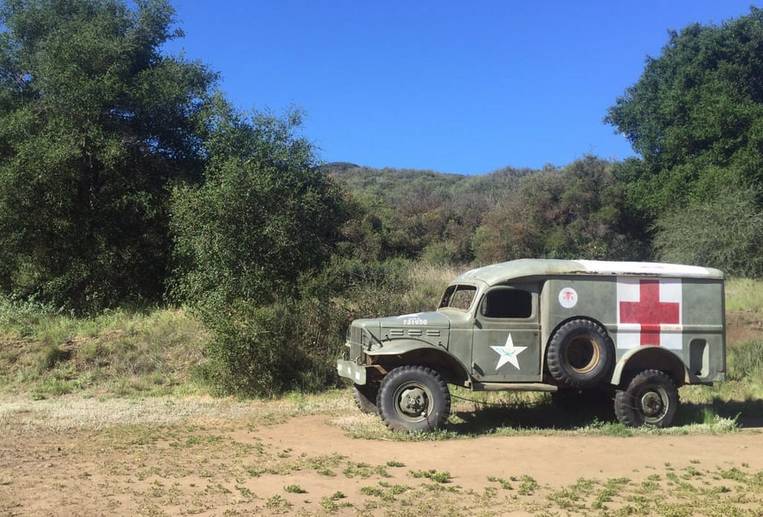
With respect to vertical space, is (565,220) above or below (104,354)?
above

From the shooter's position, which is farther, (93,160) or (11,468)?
(93,160)

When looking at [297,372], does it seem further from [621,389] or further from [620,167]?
[620,167]

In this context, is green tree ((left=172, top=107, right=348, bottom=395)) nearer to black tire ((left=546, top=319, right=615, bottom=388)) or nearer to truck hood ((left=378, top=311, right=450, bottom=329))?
truck hood ((left=378, top=311, right=450, bottom=329))

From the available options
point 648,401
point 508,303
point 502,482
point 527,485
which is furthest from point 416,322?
point 648,401

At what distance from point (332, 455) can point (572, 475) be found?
2.70 metres

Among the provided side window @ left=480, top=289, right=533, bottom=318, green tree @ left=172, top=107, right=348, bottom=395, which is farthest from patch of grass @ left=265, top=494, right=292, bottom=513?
green tree @ left=172, top=107, right=348, bottom=395

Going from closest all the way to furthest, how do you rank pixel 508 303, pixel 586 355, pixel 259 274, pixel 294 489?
pixel 294 489
pixel 586 355
pixel 508 303
pixel 259 274

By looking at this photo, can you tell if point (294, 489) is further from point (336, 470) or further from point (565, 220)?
point (565, 220)

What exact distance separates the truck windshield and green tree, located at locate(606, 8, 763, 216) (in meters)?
19.6

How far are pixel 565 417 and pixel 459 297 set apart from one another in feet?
8.40

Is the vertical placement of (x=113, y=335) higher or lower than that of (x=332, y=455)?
higher

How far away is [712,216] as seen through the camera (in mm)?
23672

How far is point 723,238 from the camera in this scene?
22719mm

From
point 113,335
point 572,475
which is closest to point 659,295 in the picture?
point 572,475
